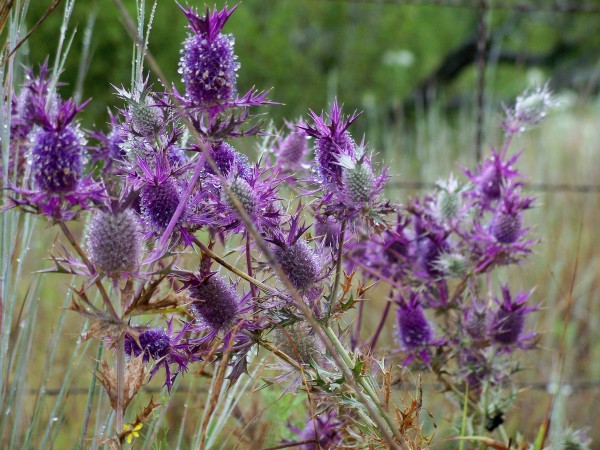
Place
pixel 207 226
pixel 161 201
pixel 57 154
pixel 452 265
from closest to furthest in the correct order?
1. pixel 57 154
2. pixel 161 201
3. pixel 207 226
4. pixel 452 265

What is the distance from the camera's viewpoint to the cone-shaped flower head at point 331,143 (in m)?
0.88

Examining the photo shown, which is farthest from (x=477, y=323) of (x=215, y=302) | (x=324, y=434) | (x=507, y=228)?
(x=215, y=302)

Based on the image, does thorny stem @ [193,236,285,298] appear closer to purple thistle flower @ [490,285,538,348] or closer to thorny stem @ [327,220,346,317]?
thorny stem @ [327,220,346,317]

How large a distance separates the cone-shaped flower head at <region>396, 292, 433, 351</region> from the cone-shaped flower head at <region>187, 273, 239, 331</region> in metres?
0.39

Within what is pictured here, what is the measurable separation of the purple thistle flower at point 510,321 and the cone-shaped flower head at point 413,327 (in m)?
0.11

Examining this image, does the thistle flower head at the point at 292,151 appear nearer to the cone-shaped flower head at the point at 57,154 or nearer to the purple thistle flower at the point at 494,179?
the purple thistle flower at the point at 494,179

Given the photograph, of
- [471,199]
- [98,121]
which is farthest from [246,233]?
[98,121]

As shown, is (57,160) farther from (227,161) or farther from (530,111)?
(530,111)

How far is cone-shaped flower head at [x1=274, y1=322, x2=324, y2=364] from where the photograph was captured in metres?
→ 0.93

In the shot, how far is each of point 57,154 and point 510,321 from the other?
0.79 metres

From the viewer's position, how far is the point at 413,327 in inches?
47.2

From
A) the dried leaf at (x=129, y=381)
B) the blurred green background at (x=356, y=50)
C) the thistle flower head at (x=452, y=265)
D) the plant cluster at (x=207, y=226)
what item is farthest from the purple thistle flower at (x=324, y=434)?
the blurred green background at (x=356, y=50)

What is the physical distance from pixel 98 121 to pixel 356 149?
430cm

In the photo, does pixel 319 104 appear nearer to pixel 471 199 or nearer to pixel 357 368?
pixel 471 199
